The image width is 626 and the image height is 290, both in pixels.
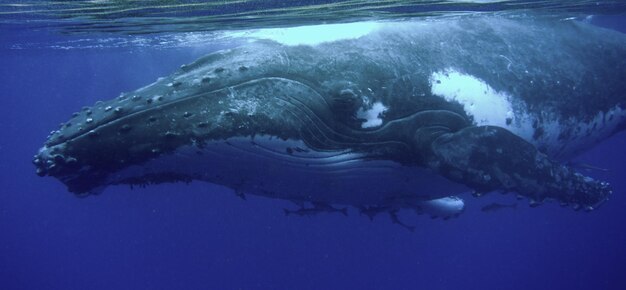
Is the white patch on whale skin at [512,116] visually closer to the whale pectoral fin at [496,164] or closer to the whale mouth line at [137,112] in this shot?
the whale pectoral fin at [496,164]

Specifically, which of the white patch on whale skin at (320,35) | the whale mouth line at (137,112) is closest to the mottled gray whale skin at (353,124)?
the whale mouth line at (137,112)

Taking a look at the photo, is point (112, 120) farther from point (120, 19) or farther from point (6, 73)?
point (6, 73)

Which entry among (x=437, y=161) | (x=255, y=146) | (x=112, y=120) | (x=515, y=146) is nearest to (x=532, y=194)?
(x=515, y=146)

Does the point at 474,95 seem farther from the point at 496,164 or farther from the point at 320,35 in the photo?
the point at 320,35

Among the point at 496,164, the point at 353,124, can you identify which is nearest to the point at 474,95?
the point at 496,164

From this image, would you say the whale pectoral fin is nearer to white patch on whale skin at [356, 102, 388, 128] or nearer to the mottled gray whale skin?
the mottled gray whale skin
